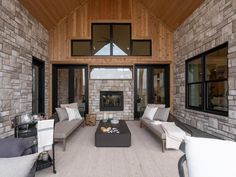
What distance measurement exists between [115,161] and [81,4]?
668 centimetres

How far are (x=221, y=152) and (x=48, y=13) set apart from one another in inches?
273

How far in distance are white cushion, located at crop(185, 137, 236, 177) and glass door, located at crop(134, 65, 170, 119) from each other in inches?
262

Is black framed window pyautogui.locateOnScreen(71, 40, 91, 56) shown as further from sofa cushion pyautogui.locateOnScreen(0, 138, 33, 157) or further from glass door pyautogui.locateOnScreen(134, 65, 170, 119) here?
sofa cushion pyautogui.locateOnScreen(0, 138, 33, 157)

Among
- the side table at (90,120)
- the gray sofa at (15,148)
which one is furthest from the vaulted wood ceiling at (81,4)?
the gray sofa at (15,148)

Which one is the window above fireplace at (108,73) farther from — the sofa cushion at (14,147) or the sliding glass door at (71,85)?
the sofa cushion at (14,147)

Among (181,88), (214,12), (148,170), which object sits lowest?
(148,170)

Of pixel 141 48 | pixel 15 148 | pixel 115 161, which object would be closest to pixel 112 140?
pixel 115 161

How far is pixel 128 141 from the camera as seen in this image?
430 cm

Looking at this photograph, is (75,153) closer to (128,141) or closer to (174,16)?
(128,141)

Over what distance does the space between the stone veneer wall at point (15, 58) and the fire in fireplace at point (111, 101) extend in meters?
3.03

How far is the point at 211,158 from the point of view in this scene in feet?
4.90

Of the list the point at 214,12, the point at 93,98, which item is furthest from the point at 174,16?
the point at 93,98

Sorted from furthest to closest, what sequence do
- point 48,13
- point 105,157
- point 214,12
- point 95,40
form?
point 95,40
point 48,13
point 214,12
point 105,157

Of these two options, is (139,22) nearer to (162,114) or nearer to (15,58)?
(162,114)
